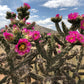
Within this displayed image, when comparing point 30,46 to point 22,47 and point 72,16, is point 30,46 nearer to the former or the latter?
point 22,47

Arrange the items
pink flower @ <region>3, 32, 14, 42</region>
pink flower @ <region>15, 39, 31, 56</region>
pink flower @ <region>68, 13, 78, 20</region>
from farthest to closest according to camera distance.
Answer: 1. pink flower @ <region>68, 13, 78, 20</region>
2. pink flower @ <region>3, 32, 14, 42</region>
3. pink flower @ <region>15, 39, 31, 56</region>

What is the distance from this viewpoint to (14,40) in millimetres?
2014

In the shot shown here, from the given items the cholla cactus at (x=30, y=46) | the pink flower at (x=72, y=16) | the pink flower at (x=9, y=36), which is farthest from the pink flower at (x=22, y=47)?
the pink flower at (x=72, y=16)

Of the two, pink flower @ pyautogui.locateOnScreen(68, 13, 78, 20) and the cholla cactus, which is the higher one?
pink flower @ pyautogui.locateOnScreen(68, 13, 78, 20)

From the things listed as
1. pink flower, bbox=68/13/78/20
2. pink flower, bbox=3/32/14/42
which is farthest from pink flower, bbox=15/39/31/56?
pink flower, bbox=68/13/78/20

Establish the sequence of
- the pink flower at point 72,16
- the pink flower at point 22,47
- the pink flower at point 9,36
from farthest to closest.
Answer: the pink flower at point 72,16, the pink flower at point 9,36, the pink flower at point 22,47

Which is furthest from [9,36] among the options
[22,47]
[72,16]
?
[72,16]

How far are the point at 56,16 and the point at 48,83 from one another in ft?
6.81

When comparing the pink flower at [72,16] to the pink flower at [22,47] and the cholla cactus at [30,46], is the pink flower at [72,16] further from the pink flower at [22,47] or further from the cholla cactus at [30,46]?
the pink flower at [22,47]

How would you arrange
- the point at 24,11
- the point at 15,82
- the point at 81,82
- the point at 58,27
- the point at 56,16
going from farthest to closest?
the point at 81,82 → the point at 24,11 → the point at 58,27 → the point at 56,16 → the point at 15,82

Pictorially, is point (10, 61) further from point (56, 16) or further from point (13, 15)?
point (13, 15)

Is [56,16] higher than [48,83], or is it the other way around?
[56,16]

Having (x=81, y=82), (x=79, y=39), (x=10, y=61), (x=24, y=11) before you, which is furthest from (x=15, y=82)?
(x=81, y=82)

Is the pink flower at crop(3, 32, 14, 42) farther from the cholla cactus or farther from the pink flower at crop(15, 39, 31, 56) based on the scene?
the pink flower at crop(15, 39, 31, 56)
